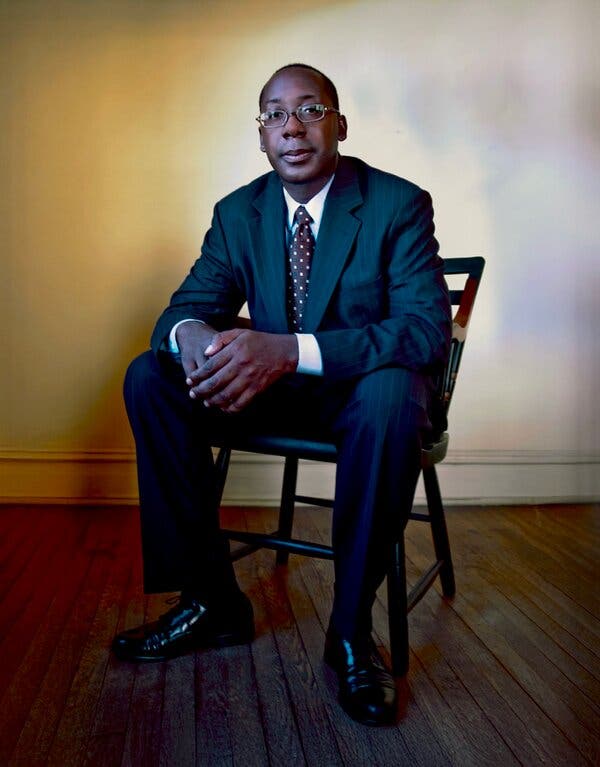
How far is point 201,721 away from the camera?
1.43m

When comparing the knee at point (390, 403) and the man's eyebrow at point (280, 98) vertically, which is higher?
the man's eyebrow at point (280, 98)

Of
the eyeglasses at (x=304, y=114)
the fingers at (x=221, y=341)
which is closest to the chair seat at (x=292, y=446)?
the fingers at (x=221, y=341)

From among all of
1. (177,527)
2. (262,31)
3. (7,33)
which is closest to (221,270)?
(177,527)

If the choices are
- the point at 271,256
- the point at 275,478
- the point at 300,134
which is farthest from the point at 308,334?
the point at 275,478

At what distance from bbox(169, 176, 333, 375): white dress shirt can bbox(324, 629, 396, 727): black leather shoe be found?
0.55 meters

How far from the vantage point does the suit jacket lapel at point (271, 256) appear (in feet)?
6.15

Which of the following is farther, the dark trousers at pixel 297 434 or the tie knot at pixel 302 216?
the tie knot at pixel 302 216

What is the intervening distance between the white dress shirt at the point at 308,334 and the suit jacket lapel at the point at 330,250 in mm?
50

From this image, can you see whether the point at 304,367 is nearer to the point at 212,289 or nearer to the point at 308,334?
the point at 308,334

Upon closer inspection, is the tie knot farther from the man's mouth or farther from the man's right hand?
the man's right hand

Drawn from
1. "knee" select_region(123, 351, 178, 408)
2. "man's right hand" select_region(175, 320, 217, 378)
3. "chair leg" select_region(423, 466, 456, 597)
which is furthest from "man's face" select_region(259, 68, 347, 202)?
"chair leg" select_region(423, 466, 456, 597)

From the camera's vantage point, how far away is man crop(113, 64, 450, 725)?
60.6 inches

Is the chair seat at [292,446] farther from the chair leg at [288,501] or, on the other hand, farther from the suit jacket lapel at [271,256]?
the chair leg at [288,501]

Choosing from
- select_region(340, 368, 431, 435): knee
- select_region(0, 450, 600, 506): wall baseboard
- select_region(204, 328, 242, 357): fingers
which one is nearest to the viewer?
select_region(340, 368, 431, 435): knee
